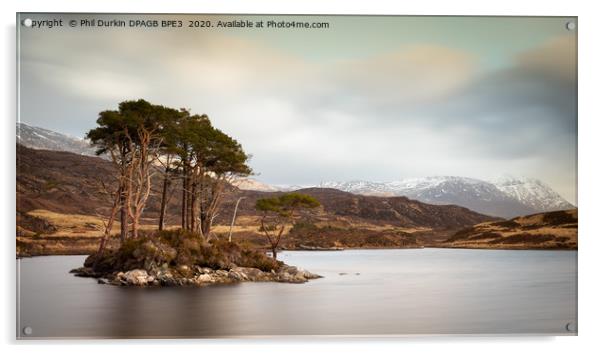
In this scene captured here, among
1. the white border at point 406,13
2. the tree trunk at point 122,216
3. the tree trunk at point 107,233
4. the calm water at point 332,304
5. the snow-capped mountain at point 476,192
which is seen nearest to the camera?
the white border at point 406,13

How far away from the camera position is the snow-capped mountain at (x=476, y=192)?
26.0 feet

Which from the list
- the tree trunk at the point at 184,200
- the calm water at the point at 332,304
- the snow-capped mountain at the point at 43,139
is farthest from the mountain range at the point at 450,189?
the tree trunk at the point at 184,200

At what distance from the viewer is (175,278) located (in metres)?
10.5

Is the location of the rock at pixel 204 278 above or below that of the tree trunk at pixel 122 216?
below

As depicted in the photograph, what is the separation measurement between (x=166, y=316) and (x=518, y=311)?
485 centimetres

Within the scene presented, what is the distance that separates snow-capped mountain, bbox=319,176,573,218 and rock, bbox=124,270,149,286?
3.76m

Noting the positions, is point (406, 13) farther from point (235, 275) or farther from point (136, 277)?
point (136, 277)

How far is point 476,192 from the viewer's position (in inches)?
347

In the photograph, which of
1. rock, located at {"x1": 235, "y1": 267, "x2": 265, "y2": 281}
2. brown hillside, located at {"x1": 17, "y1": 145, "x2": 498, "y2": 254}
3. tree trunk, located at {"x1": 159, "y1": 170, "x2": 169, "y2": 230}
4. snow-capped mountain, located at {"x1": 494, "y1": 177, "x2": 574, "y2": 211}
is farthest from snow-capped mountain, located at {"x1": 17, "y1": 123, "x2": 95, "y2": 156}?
snow-capped mountain, located at {"x1": 494, "y1": 177, "x2": 574, "y2": 211}

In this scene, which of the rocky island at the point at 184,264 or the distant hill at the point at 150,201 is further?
the rocky island at the point at 184,264

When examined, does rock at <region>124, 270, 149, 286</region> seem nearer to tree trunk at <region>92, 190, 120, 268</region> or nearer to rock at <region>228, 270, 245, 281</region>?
tree trunk at <region>92, 190, 120, 268</region>

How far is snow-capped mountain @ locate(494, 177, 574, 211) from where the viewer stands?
7754 mm

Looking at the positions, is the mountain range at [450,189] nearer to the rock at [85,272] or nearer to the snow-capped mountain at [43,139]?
the snow-capped mountain at [43,139]

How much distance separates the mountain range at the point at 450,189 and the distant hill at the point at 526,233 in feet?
0.48
